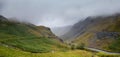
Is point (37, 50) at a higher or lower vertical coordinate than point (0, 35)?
lower

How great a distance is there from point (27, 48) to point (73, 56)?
3476 centimetres

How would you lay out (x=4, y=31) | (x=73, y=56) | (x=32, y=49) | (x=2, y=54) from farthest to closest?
(x=4, y=31) < (x=32, y=49) < (x=73, y=56) < (x=2, y=54)

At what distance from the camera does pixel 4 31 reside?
199750 millimetres

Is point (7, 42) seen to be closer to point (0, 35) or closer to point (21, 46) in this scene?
point (21, 46)

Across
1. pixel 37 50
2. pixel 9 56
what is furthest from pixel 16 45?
pixel 9 56

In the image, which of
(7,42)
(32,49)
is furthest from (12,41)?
(32,49)

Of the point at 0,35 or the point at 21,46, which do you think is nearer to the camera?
the point at 21,46

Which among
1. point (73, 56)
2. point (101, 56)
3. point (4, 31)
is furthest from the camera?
point (4, 31)

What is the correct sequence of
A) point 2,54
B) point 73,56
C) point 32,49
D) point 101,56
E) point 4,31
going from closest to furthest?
point 2,54 → point 73,56 → point 32,49 → point 101,56 → point 4,31

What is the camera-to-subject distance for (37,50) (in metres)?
153

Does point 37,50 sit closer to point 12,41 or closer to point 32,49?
point 32,49

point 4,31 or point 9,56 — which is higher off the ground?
point 4,31

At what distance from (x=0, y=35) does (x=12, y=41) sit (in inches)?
816

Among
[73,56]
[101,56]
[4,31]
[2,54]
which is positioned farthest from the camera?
[4,31]
